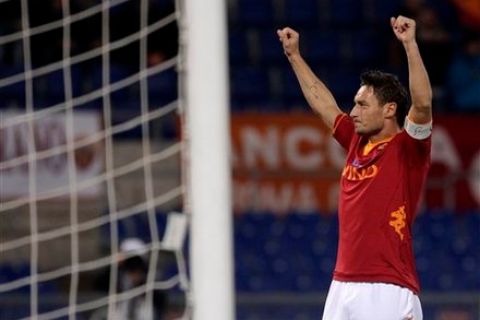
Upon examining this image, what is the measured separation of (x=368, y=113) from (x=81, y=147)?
597 cm

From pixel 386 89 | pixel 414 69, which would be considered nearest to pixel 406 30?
pixel 414 69

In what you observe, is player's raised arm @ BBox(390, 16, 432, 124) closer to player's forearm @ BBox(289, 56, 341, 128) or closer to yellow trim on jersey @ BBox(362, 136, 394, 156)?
yellow trim on jersey @ BBox(362, 136, 394, 156)

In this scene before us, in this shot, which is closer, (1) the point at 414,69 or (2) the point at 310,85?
(1) the point at 414,69

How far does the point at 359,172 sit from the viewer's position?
5.52 meters

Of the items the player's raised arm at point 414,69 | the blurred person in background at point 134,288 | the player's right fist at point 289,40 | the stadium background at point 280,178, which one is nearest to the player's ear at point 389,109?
the player's raised arm at point 414,69

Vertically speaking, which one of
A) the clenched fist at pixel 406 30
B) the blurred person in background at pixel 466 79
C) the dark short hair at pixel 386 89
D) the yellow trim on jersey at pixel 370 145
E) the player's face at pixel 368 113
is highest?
the blurred person in background at pixel 466 79

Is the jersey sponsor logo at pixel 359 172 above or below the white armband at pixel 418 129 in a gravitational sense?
below

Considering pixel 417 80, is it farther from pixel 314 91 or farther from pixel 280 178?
pixel 280 178

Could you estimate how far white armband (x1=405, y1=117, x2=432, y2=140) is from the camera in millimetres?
5348

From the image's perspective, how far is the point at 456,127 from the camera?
1181 cm

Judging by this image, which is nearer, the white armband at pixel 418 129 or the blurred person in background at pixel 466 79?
the white armband at pixel 418 129

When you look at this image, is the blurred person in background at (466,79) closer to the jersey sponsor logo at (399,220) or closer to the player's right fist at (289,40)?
the player's right fist at (289,40)

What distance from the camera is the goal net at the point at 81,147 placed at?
11.0 m

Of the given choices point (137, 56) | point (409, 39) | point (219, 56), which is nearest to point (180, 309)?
point (137, 56)
